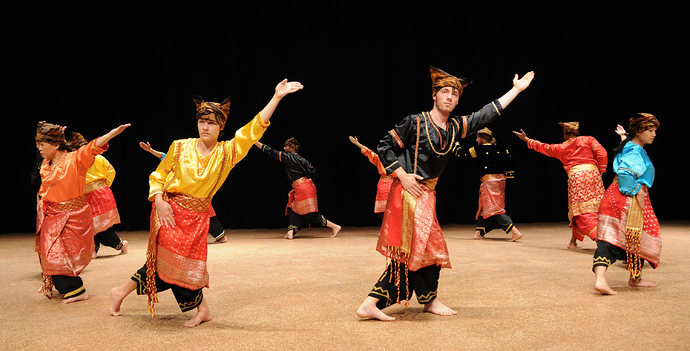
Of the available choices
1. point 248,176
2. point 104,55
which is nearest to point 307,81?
point 248,176

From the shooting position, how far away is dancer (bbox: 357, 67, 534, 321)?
257cm

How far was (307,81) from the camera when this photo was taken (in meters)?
8.17

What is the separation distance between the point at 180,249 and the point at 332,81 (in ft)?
19.5

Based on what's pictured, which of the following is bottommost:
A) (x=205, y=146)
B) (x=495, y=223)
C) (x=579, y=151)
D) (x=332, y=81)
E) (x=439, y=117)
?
(x=495, y=223)

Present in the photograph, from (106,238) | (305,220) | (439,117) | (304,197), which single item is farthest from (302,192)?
(439,117)

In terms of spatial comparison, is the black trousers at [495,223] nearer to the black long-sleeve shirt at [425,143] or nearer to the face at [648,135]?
the face at [648,135]

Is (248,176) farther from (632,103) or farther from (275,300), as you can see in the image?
(632,103)

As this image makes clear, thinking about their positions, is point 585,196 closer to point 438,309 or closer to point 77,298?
point 438,309

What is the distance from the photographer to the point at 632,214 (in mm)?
3230

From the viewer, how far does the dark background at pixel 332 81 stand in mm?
7699

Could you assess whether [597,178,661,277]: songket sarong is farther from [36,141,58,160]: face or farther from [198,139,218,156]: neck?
[36,141,58,160]: face

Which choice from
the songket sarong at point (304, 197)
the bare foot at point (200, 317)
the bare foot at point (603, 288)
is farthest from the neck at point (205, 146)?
the songket sarong at point (304, 197)

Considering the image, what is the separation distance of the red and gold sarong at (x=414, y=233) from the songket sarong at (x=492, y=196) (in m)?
3.82

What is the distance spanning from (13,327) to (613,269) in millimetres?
3988
